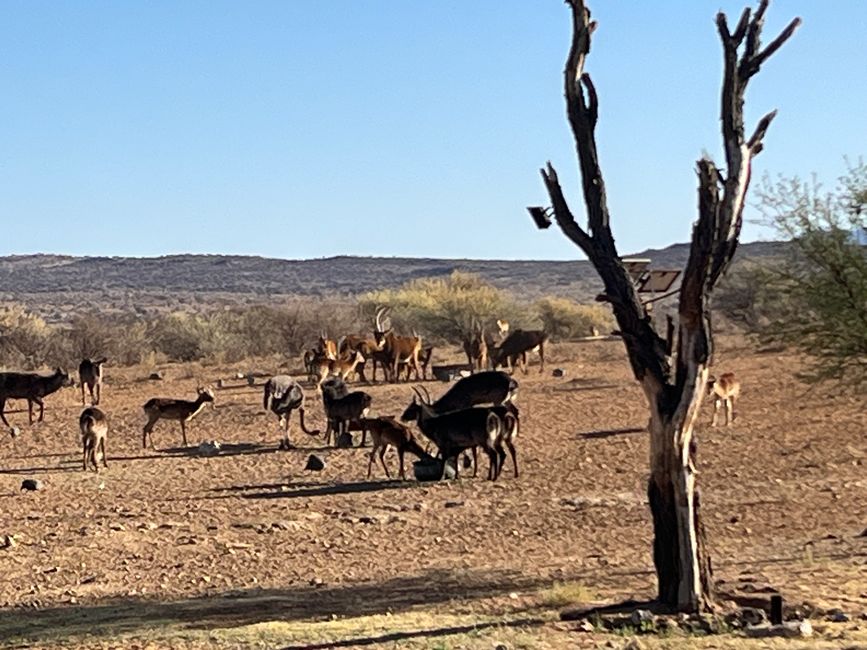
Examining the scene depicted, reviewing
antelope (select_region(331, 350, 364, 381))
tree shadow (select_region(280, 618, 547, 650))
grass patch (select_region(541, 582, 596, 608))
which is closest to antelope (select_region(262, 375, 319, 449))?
antelope (select_region(331, 350, 364, 381))

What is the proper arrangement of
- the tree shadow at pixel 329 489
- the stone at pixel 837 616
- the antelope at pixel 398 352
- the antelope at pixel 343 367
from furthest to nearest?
the antelope at pixel 398 352
the antelope at pixel 343 367
the tree shadow at pixel 329 489
the stone at pixel 837 616

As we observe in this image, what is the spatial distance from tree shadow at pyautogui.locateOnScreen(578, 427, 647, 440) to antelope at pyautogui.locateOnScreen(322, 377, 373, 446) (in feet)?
13.3

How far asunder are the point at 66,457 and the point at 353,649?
48.2 feet

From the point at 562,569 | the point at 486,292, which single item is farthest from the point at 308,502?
the point at 486,292

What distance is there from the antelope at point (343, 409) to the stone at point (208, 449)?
1974mm

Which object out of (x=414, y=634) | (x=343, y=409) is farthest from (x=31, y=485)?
(x=414, y=634)

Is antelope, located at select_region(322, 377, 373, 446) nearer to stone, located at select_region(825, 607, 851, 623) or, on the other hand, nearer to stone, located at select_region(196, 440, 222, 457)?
stone, located at select_region(196, 440, 222, 457)

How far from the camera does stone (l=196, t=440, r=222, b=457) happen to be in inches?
919

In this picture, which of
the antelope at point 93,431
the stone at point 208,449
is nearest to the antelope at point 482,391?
the stone at point 208,449

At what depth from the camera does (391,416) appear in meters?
25.3

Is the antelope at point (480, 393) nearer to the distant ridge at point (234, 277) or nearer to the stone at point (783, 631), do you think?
the stone at point (783, 631)

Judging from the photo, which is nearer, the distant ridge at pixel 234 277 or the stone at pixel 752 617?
the stone at pixel 752 617

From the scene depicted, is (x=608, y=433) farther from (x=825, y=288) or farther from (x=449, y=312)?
(x=449, y=312)

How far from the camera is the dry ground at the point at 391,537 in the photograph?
11.0 metres
